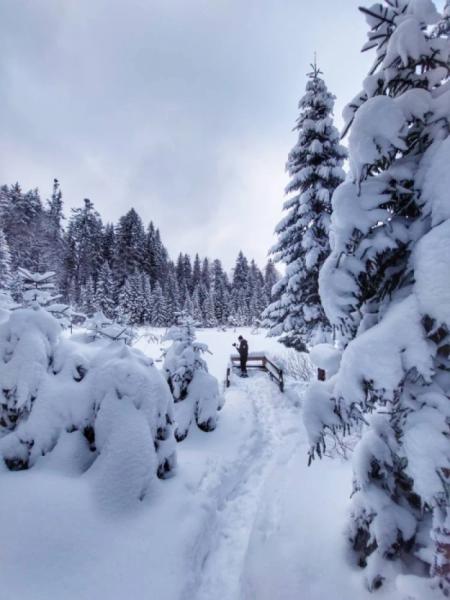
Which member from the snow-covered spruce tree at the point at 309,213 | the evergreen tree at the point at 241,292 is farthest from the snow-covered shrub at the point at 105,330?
the evergreen tree at the point at 241,292

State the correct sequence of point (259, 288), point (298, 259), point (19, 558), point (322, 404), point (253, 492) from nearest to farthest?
point (322, 404) → point (19, 558) → point (253, 492) → point (298, 259) → point (259, 288)

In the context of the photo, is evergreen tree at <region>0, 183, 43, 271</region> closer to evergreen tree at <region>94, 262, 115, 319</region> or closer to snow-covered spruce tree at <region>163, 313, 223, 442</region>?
evergreen tree at <region>94, 262, 115, 319</region>

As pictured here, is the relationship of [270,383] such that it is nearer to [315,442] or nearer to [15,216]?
[315,442]

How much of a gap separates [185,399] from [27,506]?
4.48 meters

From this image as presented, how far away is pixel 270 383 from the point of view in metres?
12.8

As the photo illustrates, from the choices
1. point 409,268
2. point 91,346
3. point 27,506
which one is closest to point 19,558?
point 27,506

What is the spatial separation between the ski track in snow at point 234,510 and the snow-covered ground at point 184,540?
19mm

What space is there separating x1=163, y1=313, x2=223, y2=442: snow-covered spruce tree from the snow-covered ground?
1.94m

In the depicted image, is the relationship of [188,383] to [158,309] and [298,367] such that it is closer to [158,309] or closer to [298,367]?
[298,367]

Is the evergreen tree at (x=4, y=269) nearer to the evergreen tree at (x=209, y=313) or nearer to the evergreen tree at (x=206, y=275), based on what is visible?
the evergreen tree at (x=209, y=313)

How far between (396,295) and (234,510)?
4.96m

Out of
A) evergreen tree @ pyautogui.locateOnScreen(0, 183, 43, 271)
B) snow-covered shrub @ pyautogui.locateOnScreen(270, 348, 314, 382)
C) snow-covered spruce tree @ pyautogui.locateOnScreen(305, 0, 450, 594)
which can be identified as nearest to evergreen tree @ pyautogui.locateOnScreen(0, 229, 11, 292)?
evergreen tree @ pyautogui.locateOnScreen(0, 183, 43, 271)

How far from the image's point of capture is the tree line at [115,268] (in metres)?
40.0

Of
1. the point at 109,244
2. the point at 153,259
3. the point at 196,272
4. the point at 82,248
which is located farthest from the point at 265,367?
the point at 196,272
